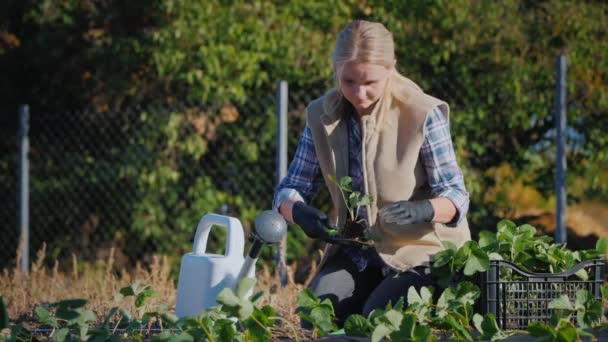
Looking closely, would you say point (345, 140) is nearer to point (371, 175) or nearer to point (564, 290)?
point (371, 175)

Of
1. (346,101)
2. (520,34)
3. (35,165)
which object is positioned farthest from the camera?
(35,165)

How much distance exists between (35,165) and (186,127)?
53.0 inches

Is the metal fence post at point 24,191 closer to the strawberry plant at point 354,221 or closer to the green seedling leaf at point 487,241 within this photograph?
the strawberry plant at point 354,221

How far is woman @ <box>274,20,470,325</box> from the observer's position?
2.85 m

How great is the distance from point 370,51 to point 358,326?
1.09 meters

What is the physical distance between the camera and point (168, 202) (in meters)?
6.21

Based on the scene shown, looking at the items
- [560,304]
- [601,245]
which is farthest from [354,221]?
[560,304]

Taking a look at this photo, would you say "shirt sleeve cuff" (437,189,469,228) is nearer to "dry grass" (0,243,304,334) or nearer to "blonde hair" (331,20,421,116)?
"blonde hair" (331,20,421,116)

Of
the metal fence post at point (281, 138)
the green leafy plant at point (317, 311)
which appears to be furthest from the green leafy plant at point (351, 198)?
the metal fence post at point (281, 138)

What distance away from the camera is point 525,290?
2.27 metres

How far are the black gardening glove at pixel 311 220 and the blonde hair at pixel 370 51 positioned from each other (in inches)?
17.4

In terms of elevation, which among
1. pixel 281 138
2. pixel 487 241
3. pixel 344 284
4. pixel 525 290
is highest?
pixel 281 138

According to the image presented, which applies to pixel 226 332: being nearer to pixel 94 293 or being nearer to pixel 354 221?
pixel 354 221

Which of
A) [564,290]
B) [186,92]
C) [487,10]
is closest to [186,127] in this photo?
[186,92]
